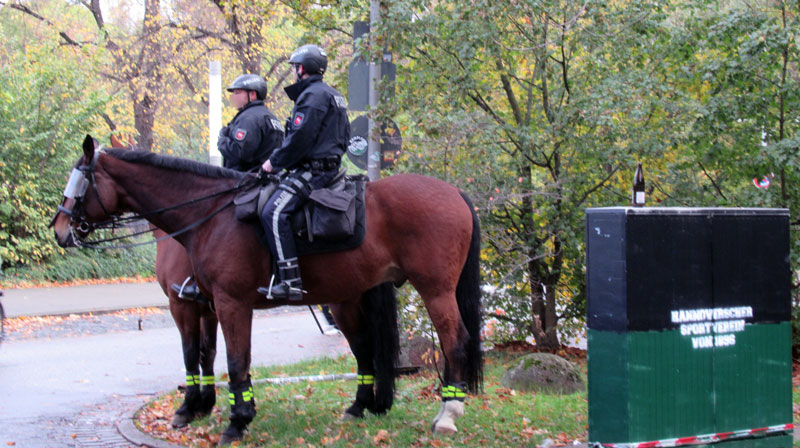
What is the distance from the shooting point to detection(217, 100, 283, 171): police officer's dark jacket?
23.2ft

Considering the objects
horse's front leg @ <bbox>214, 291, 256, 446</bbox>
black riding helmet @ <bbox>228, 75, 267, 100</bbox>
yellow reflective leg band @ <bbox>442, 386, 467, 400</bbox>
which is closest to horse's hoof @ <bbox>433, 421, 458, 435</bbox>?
yellow reflective leg band @ <bbox>442, 386, 467, 400</bbox>

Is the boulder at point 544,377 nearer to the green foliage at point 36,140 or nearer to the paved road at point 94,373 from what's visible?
the paved road at point 94,373

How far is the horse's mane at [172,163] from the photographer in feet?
21.7

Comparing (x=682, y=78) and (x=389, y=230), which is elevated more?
(x=682, y=78)

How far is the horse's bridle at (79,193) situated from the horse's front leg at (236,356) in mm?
1186

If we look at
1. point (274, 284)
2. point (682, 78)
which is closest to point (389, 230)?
point (274, 284)

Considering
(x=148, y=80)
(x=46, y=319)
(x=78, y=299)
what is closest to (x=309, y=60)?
(x=46, y=319)

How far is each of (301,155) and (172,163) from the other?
3.67 feet

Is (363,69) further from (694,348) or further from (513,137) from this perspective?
(694,348)

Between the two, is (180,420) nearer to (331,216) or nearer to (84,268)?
(331,216)

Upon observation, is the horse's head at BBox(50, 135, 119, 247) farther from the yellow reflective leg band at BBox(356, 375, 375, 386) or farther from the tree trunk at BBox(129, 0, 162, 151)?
the tree trunk at BBox(129, 0, 162, 151)

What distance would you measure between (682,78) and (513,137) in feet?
7.23

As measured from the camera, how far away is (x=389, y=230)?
660cm

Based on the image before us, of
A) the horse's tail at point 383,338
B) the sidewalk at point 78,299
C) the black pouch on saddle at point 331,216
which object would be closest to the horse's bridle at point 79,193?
the black pouch on saddle at point 331,216
